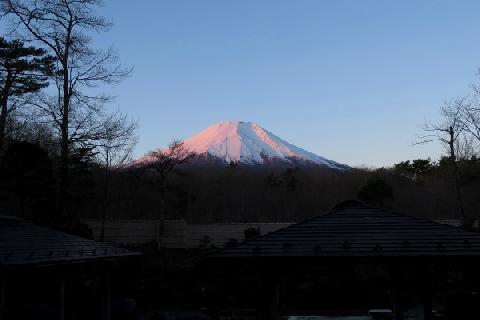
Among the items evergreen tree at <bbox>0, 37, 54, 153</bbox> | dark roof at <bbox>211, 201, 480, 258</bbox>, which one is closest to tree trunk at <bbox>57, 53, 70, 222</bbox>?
evergreen tree at <bbox>0, 37, 54, 153</bbox>

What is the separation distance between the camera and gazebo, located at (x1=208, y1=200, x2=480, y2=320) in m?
8.32

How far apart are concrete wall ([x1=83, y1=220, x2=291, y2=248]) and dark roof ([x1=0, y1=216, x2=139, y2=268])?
1453cm

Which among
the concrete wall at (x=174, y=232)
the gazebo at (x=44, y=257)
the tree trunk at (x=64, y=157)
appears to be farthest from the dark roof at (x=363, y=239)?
the concrete wall at (x=174, y=232)

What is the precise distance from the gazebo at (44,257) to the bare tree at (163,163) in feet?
45.4

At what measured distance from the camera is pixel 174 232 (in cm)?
2847

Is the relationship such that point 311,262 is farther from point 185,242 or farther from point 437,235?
point 185,242

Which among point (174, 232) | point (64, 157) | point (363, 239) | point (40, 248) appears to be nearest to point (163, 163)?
point (174, 232)

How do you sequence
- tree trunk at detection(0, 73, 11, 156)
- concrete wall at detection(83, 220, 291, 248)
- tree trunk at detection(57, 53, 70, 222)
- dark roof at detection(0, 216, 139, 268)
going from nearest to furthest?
dark roof at detection(0, 216, 139, 268) → tree trunk at detection(57, 53, 70, 222) → tree trunk at detection(0, 73, 11, 156) → concrete wall at detection(83, 220, 291, 248)

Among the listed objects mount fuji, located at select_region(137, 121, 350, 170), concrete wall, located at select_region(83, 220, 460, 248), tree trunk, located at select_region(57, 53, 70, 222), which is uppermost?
mount fuji, located at select_region(137, 121, 350, 170)

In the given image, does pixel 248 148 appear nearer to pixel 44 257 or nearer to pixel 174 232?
pixel 174 232

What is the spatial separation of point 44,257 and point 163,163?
21.3m

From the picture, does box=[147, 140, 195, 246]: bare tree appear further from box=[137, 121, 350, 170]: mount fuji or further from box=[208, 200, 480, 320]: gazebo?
box=[137, 121, 350, 170]: mount fuji

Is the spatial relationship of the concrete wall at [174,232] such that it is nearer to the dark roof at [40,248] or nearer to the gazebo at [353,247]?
the dark roof at [40,248]

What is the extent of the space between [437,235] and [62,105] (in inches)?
685
